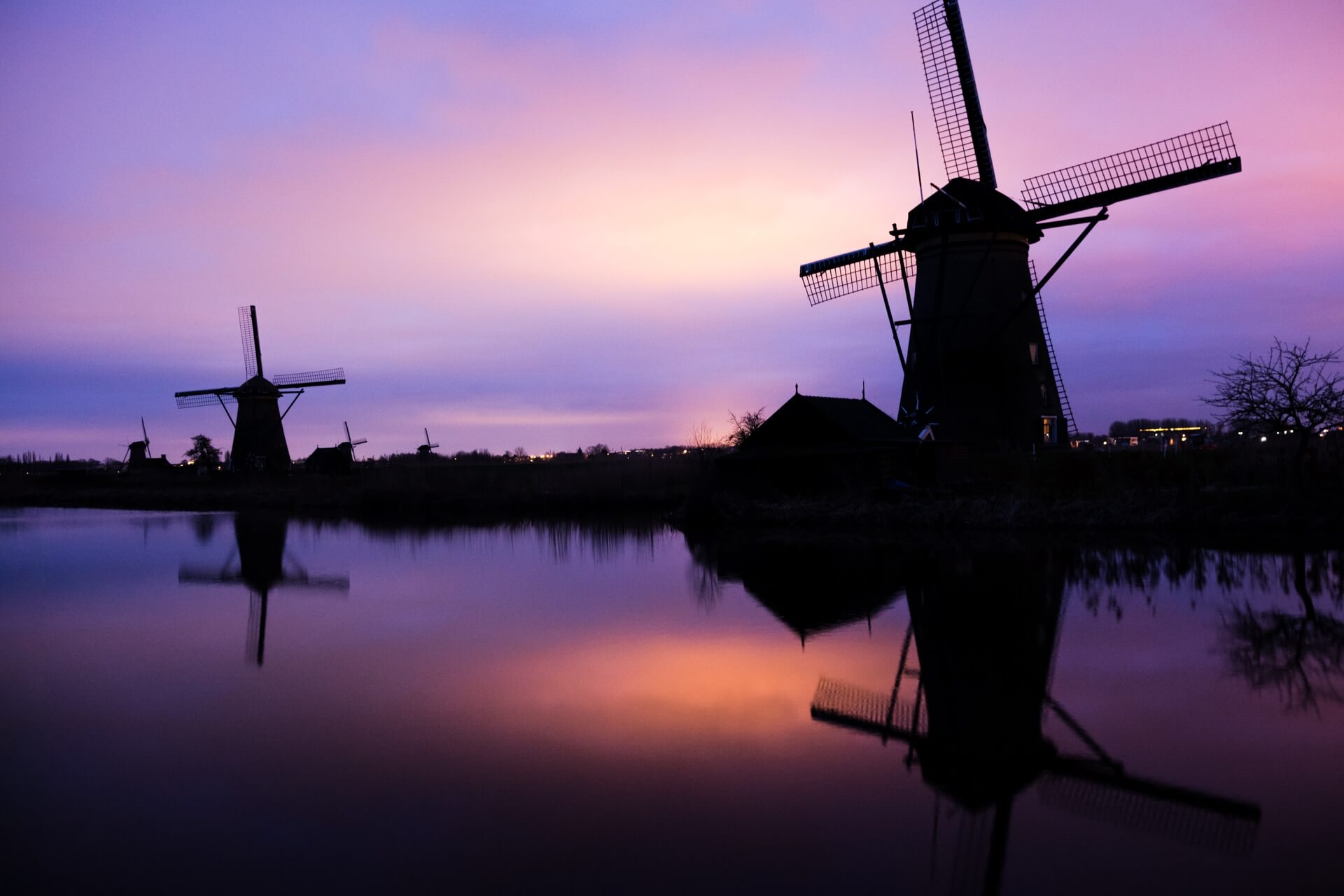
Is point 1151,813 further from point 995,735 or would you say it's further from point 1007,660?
point 1007,660

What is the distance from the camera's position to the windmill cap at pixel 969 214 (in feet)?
67.9

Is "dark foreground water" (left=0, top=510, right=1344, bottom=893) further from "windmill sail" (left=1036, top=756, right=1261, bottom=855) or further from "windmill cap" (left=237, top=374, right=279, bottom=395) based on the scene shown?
"windmill cap" (left=237, top=374, right=279, bottom=395)

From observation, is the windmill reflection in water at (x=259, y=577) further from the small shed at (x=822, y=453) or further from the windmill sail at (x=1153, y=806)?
the small shed at (x=822, y=453)

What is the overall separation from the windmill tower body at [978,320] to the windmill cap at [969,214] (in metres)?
0.03

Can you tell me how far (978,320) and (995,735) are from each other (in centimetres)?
1715

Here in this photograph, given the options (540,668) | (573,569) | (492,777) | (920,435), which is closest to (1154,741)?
(492,777)

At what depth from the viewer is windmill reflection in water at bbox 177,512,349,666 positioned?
404 inches

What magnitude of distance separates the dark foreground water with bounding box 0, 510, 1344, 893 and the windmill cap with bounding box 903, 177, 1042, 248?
10.9 m

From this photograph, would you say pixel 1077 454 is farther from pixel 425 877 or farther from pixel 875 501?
pixel 425 877

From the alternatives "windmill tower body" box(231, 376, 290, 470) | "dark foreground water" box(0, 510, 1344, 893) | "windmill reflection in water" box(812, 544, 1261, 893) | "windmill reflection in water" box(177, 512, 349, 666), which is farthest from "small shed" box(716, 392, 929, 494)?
"windmill tower body" box(231, 376, 290, 470)

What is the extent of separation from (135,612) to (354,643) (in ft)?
13.1

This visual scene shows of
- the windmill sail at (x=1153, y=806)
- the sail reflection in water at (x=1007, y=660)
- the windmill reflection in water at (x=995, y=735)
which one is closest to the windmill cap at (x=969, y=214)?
the sail reflection in water at (x=1007, y=660)

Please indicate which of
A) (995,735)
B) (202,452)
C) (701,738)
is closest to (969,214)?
(995,735)

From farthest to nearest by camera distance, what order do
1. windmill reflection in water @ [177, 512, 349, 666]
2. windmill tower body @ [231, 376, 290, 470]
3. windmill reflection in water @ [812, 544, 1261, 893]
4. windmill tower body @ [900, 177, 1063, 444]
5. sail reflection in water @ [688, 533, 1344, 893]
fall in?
windmill tower body @ [231, 376, 290, 470]
windmill tower body @ [900, 177, 1063, 444]
windmill reflection in water @ [177, 512, 349, 666]
sail reflection in water @ [688, 533, 1344, 893]
windmill reflection in water @ [812, 544, 1261, 893]
